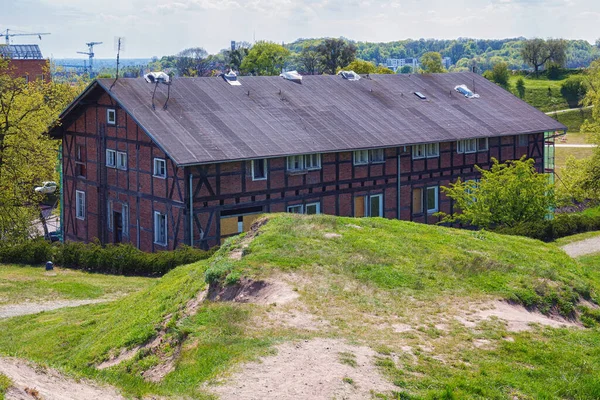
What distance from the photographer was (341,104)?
41.1 metres

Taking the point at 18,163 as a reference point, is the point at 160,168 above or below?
below

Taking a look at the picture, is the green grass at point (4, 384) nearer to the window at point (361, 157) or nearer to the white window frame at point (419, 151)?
the window at point (361, 157)

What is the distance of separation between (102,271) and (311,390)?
64.9ft

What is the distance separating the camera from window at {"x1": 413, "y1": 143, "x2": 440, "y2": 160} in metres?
40.2

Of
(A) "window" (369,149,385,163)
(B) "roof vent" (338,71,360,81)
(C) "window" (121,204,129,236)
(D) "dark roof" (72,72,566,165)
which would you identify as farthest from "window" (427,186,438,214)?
(C) "window" (121,204,129,236)

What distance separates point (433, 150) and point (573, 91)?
7436cm

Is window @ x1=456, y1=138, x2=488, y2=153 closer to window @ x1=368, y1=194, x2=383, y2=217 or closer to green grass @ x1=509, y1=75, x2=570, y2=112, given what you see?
window @ x1=368, y1=194, x2=383, y2=217

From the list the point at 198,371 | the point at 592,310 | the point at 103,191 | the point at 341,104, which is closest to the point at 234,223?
the point at 103,191

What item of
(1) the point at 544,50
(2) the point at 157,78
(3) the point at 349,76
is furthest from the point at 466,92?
(1) the point at 544,50

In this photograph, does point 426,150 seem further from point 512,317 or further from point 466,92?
point 512,317

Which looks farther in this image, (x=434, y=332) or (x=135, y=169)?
(x=135, y=169)

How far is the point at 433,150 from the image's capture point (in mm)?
41000

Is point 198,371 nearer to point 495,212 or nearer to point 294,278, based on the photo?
point 294,278

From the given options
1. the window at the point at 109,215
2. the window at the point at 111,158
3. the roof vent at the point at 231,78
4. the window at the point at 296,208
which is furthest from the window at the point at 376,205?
the window at the point at 109,215
